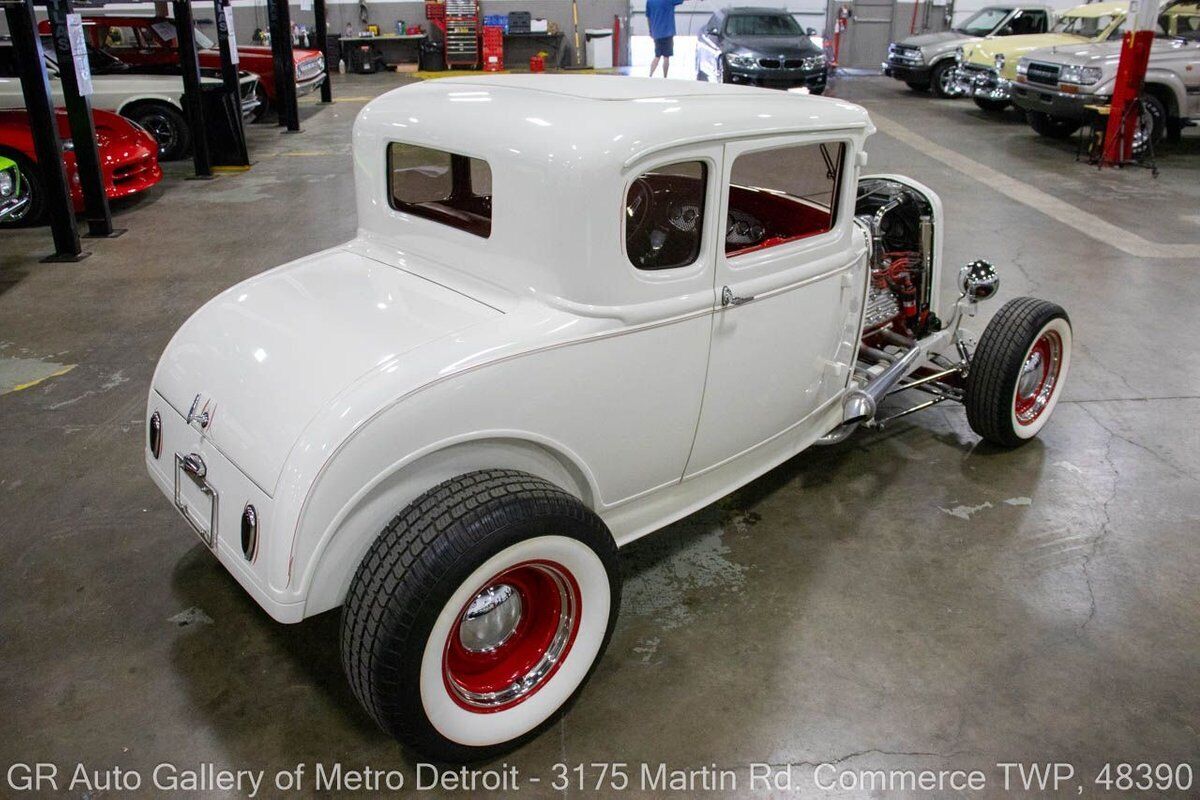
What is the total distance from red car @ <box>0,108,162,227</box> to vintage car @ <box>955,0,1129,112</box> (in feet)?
34.9

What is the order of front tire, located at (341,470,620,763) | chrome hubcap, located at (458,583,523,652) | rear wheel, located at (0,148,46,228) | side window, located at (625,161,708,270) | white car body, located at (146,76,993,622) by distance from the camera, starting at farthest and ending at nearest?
rear wheel, located at (0,148,46,228) → side window, located at (625,161,708,270) → chrome hubcap, located at (458,583,523,652) → white car body, located at (146,76,993,622) → front tire, located at (341,470,620,763)

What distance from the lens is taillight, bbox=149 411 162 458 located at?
8.83ft

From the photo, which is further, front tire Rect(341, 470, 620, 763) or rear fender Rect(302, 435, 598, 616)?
rear fender Rect(302, 435, 598, 616)

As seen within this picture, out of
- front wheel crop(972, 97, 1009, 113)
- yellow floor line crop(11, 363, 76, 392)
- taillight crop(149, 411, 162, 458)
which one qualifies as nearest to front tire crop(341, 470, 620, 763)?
taillight crop(149, 411, 162, 458)

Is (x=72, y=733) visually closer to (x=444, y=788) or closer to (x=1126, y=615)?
(x=444, y=788)

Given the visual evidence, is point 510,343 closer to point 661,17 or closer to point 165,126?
point 165,126

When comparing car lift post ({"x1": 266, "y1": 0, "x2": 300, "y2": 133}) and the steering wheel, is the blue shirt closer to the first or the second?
car lift post ({"x1": 266, "y1": 0, "x2": 300, "y2": 133})

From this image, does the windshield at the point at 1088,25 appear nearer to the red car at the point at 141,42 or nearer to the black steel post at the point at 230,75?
the black steel post at the point at 230,75

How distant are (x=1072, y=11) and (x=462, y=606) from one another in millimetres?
14265

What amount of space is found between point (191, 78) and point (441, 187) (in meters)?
7.49

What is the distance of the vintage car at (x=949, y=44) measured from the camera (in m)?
14.3

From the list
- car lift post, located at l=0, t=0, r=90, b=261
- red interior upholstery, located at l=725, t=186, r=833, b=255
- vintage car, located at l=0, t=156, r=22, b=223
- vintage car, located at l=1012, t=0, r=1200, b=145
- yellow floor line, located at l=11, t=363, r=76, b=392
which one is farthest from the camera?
vintage car, located at l=1012, t=0, r=1200, b=145

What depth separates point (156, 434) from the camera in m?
2.72

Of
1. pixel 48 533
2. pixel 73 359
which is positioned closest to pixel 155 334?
pixel 73 359
